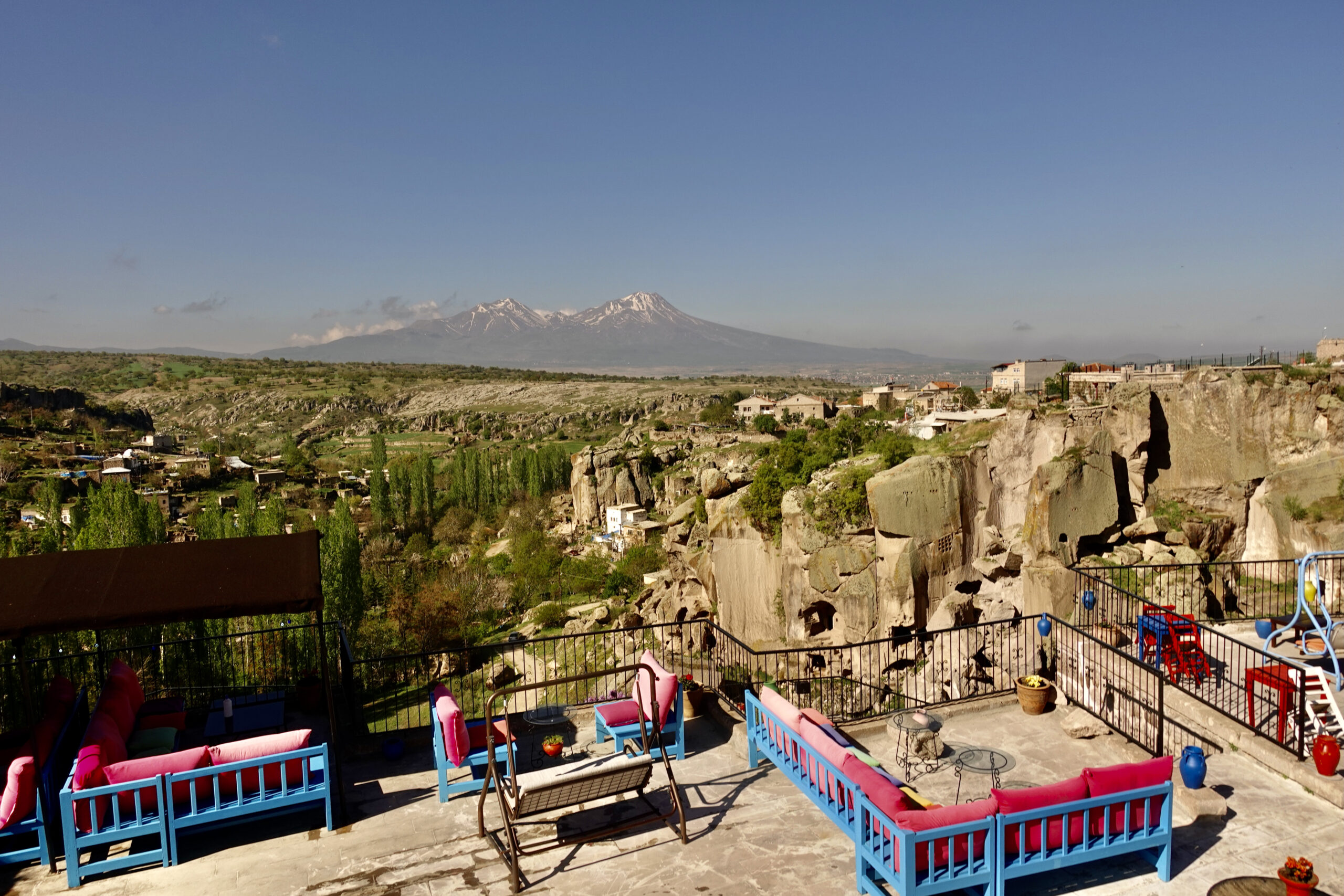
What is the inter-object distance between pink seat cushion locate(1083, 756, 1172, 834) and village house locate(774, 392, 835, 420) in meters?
95.2

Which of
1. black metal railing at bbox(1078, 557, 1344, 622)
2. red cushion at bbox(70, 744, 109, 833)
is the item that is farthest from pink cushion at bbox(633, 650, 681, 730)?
black metal railing at bbox(1078, 557, 1344, 622)

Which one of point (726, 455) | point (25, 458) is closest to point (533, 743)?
point (726, 455)

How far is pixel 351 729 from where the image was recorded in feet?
34.9

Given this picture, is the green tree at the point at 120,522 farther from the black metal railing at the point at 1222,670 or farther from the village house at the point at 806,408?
the village house at the point at 806,408

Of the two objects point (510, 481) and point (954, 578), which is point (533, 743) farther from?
point (510, 481)

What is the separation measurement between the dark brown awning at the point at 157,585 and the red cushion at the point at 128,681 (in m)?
1.94

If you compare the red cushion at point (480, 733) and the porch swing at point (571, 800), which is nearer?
the porch swing at point (571, 800)

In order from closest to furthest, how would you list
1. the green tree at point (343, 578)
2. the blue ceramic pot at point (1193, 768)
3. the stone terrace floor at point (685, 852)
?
the stone terrace floor at point (685, 852) < the blue ceramic pot at point (1193, 768) < the green tree at point (343, 578)

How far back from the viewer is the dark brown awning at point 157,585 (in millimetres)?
7840

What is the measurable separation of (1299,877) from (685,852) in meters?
4.69

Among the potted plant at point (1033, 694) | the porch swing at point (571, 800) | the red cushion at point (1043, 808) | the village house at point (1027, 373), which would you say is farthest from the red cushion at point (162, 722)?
the village house at point (1027, 373)

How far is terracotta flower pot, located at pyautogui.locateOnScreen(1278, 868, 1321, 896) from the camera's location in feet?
19.3

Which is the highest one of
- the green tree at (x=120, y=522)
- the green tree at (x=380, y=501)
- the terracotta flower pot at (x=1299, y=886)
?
the terracotta flower pot at (x=1299, y=886)

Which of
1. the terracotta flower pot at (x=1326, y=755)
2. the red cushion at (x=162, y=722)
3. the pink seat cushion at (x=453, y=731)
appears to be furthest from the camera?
the red cushion at (x=162, y=722)
